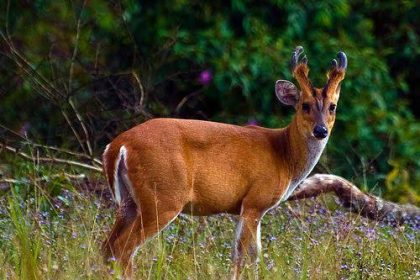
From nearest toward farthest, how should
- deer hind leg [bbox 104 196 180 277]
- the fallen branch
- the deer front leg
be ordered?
deer hind leg [bbox 104 196 180 277] → the deer front leg → the fallen branch

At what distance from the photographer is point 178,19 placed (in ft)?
36.3

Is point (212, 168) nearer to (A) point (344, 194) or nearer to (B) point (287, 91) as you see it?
(B) point (287, 91)

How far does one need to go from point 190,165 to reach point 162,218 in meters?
0.40

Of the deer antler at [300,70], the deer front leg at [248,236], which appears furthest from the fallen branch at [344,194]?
the deer front leg at [248,236]

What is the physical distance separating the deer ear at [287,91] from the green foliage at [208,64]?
2.91 metres

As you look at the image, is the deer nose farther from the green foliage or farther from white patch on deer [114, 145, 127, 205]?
the green foliage

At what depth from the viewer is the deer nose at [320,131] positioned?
24.5 ft

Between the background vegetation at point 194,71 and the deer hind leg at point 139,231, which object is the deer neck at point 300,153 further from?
the background vegetation at point 194,71

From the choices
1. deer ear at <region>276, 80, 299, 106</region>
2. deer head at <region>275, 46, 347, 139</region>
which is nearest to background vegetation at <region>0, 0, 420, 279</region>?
deer ear at <region>276, 80, 299, 106</region>

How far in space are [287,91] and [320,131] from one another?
47 centimetres

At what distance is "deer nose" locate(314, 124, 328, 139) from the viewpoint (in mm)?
7477

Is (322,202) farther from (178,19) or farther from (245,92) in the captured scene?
(178,19)

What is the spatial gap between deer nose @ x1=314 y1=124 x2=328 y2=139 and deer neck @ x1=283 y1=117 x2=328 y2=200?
149mm

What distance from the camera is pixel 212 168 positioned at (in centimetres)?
717
